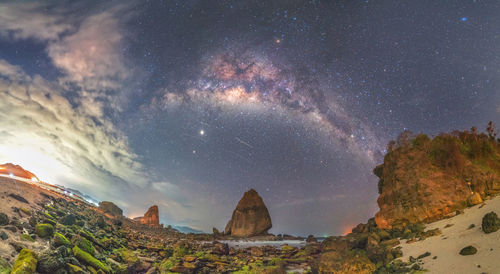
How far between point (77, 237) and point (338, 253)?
18.5 metres

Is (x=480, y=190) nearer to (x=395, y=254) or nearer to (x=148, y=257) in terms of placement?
(x=395, y=254)

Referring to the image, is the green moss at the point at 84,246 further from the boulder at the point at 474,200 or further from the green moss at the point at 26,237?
the boulder at the point at 474,200

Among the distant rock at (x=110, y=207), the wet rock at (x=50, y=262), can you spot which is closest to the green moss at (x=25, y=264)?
the wet rock at (x=50, y=262)

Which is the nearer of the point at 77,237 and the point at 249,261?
the point at 77,237

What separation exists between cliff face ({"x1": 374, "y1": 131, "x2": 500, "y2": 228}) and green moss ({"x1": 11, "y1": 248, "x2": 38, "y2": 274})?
1208 inches

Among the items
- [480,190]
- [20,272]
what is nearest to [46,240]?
[20,272]

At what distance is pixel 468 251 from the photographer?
9.71 metres

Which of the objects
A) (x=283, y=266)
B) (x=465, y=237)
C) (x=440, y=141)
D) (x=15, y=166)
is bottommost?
(x=283, y=266)

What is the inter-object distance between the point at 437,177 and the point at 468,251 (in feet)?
58.4

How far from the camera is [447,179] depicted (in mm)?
22859

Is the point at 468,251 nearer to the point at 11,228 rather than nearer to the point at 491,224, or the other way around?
the point at 491,224

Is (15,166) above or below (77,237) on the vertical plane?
above

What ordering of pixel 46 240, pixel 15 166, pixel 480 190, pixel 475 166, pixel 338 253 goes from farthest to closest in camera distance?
1. pixel 15 166
2. pixel 475 166
3. pixel 480 190
4. pixel 338 253
5. pixel 46 240

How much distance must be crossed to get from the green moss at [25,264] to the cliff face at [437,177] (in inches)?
1208
